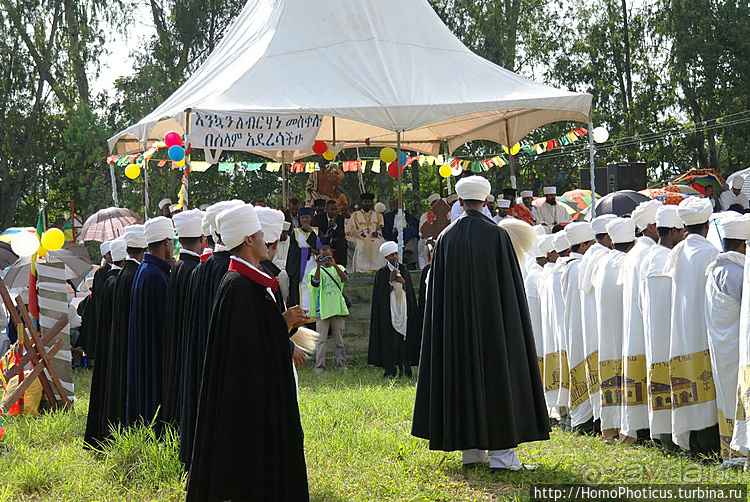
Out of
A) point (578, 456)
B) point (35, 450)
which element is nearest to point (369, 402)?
point (578, 456)

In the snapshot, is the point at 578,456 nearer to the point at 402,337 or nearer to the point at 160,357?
the point at 160,357

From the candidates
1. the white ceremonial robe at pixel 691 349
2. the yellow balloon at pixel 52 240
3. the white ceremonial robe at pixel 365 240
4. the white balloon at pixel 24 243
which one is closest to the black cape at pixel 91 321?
the yellow balloon at pixel 52 240

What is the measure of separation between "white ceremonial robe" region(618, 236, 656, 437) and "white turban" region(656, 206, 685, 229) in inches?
12.4

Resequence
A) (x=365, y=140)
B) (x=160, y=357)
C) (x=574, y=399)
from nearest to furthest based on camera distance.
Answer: (x=160, y=357), (x=574, y=399), (x=365, y=140)

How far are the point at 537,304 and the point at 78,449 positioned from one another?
469cm

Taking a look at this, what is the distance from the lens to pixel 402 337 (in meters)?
11.9

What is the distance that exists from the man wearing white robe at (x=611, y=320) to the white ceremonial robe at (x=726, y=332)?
115 cm

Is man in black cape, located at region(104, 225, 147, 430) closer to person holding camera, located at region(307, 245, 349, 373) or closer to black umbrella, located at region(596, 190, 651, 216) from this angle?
person holding camera, located at region(307, 245, 349, 373)

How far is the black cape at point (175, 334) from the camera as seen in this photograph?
611 centimetres

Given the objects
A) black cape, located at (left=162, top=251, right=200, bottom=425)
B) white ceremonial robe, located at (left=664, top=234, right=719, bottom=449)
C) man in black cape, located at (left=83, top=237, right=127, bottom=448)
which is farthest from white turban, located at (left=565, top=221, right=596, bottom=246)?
man in black cape, located at (left=83, top=237, right=127, bottom=448)

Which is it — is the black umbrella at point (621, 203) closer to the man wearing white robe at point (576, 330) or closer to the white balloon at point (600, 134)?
the white balloon at point (600, 134)

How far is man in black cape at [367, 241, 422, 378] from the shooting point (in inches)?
463

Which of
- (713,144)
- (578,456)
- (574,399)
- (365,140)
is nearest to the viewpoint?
(578,456)

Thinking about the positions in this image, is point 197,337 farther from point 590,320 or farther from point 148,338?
point 590,320
